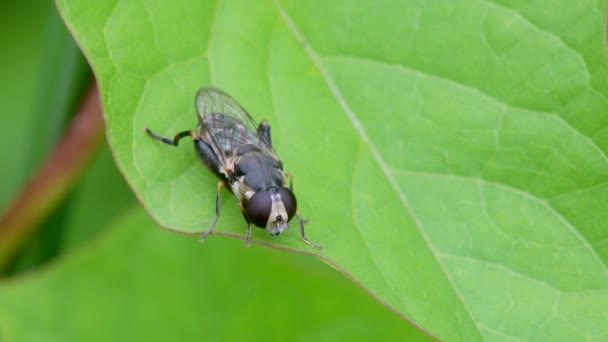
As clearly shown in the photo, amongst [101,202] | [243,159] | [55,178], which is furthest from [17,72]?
[243,159]

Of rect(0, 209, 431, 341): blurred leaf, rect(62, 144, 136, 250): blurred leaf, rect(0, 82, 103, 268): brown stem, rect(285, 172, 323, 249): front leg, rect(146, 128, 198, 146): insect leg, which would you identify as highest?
rect(146, 128, 198, 146): insect leg

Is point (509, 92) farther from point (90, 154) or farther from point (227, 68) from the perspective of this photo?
point (90, 154)

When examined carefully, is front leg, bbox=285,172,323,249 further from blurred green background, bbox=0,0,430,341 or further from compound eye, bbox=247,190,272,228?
blurred green background, bbox=0,0,430,341

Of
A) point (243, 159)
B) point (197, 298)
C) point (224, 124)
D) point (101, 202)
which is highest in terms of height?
point (224, 124)

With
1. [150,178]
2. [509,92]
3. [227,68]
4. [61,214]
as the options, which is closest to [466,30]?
[509,92]

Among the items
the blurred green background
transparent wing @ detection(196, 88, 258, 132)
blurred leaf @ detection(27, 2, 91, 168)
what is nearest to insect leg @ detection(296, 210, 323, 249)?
transparent wing @ detection(196, 88, 258, 132)

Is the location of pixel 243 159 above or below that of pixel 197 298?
above

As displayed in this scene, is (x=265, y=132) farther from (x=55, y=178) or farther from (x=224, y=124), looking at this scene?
(x=55, y=178)
